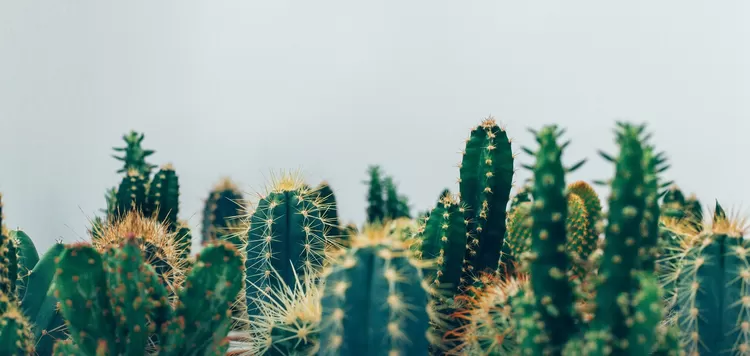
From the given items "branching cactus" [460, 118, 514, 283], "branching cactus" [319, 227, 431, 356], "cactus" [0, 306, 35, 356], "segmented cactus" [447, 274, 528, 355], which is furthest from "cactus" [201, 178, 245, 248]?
"branching cactus" [319, 227, 431, 356]

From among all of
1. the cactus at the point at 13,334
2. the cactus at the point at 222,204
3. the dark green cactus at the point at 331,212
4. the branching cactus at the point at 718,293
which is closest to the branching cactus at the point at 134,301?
the cactus at the point at 13,334

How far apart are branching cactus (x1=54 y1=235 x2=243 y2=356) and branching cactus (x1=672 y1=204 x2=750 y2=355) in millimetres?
2057

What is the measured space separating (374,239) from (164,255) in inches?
79.4

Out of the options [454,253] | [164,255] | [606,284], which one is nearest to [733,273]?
[606,284]

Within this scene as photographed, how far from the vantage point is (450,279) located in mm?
3986

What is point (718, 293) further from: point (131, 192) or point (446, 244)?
point (131, 192)

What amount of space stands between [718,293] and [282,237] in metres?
2.40

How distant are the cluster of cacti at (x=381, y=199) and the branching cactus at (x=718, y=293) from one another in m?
5.09

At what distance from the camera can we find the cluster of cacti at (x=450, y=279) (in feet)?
8.36

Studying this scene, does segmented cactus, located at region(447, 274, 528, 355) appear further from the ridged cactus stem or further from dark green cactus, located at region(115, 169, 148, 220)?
dark green cactus, located at region(115, 169, 148, 220)

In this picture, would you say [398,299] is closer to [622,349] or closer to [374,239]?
[374,239]

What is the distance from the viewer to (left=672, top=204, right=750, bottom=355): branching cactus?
9.99ft

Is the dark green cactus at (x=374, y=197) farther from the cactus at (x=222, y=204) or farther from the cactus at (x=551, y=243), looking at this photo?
the cactus at (x=551, y=243)

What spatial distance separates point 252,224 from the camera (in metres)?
4.37
